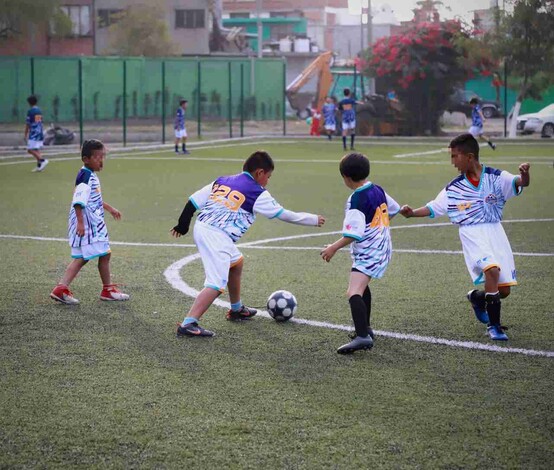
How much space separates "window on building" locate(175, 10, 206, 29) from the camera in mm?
67625

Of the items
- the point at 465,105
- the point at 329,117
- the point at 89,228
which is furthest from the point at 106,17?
the point at 89,228

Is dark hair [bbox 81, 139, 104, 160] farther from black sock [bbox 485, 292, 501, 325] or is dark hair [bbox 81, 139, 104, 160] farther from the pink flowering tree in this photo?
the pink flowering tree

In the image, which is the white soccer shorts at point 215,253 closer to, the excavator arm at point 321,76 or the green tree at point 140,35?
the excavator arm at point 321,76

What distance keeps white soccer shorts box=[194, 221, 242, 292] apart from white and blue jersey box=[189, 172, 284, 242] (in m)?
0.04

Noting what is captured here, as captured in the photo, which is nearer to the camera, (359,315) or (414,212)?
(359,315)

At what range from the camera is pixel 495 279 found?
734 centimetres

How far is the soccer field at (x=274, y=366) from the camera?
5027 mm

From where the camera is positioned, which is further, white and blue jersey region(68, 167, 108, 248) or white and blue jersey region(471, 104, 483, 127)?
white and blue jersey region(471, 104, 483, 127)

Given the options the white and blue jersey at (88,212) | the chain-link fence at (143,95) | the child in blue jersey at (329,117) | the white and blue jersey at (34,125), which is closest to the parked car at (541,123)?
the child in blue jersey at (329,117)

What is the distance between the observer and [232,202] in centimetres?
741

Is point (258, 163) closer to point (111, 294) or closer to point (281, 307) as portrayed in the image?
point (281, 307)

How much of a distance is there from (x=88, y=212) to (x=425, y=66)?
100 ft

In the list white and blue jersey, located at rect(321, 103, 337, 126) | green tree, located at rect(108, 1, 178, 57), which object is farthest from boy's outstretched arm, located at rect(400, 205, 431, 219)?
green tree, located at rect(108, 1, 178, 57)

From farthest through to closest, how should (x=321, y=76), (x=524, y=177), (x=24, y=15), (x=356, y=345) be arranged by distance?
(x=24, y=15)
(x=321, y=76)
(x=524, y=177)
(x=356, y=345)
